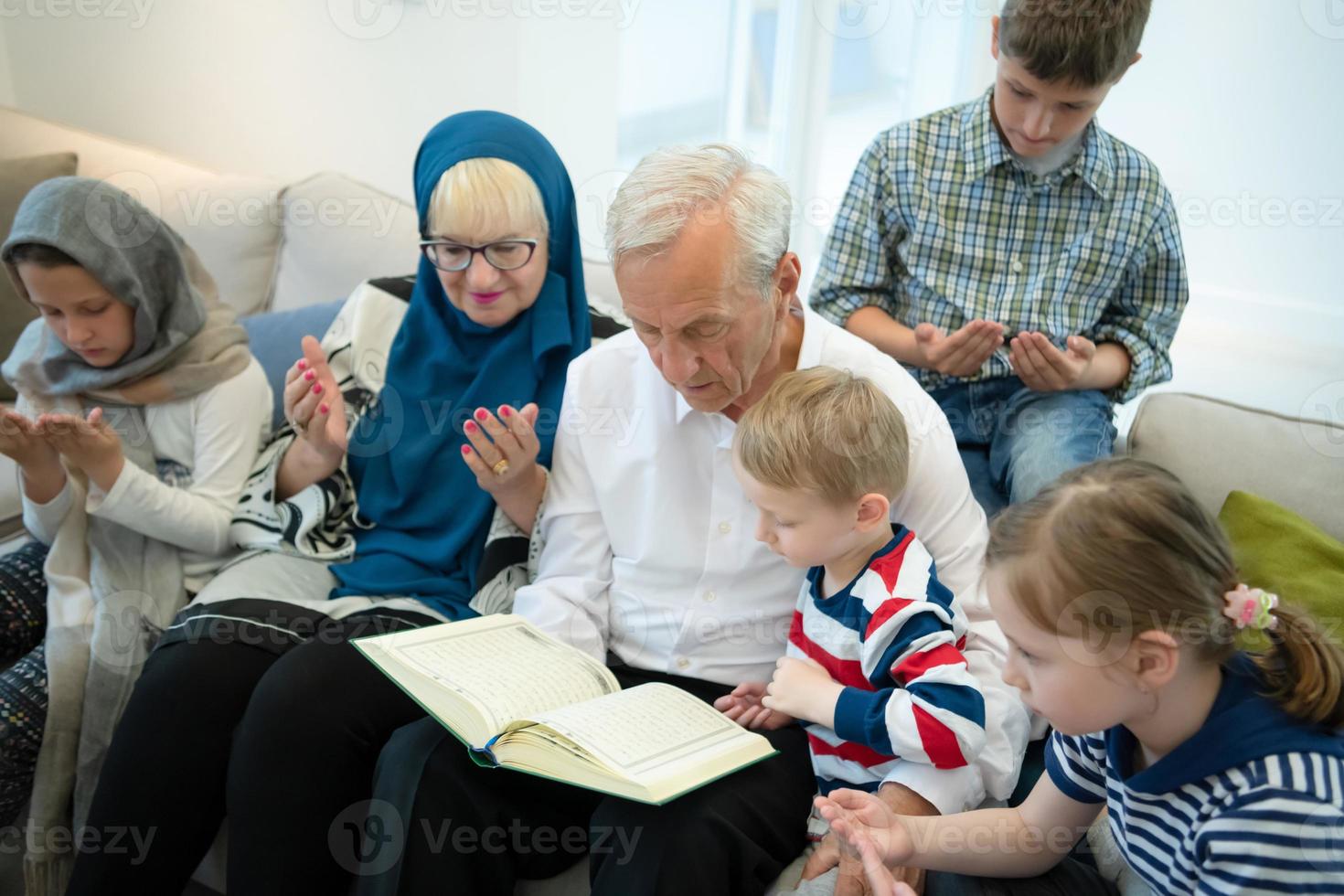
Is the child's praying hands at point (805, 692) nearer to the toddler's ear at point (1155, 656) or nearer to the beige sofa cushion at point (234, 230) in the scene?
the toddler's ear at point (1155, 656)

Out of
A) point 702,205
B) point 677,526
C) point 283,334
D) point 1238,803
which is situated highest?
point 702,205

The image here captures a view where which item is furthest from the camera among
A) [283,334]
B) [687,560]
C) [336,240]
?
[336,240]

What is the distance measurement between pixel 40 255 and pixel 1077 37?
65.0 inches

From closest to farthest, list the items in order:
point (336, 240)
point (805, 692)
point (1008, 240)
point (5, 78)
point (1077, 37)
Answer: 1. point (805, 692)
2. point (1077, 37)
3. point (1008, 240)
4. point (336, 240)
5. point (5, 78)

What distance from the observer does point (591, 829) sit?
1.33m

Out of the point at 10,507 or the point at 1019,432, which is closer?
the point at 1019,432

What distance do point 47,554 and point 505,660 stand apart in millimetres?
971

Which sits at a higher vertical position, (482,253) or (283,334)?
(482,253)

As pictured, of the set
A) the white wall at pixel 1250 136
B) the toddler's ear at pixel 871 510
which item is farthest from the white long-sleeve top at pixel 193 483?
the white wall at pixel 1250 136

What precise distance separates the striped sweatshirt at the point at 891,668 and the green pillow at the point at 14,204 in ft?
6.87

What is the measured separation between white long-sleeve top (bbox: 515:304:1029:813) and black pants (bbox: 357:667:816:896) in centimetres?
19

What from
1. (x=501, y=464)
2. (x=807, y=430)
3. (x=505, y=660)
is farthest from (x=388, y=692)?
(x=807, y=430)

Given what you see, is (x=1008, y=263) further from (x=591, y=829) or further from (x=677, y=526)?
(x=591, y=829)

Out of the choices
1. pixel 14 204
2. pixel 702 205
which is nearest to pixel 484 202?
pixel 702 205
